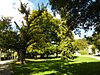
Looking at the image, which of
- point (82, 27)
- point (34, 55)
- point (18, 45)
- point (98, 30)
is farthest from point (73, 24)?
point (34, 55)

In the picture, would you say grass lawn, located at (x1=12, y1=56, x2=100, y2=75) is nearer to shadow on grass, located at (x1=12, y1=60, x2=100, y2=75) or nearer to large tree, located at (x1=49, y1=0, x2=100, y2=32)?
shadow on grass, located at (x1=12, y1=60, x2=100, y2=75)

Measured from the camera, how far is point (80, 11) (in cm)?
1778

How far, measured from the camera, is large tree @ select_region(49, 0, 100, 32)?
16.7m

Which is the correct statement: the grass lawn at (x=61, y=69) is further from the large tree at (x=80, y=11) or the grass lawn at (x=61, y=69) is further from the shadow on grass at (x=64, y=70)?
the large tree at (x=80, y=11)

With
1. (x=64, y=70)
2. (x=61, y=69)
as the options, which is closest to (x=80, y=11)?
(x=64, y=70)

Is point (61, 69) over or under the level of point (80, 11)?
under

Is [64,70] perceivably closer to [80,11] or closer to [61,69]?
[61,69]

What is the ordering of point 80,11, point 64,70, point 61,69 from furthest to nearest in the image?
point 61,69 < point 64,70 < point 80,11

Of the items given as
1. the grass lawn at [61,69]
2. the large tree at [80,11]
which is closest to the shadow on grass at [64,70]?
the grass lawn at [61,69]

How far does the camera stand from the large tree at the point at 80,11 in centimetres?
1666

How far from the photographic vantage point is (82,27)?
63.4 feet

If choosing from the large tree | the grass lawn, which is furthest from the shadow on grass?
the large tree

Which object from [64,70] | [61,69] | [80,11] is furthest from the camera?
[61,69]

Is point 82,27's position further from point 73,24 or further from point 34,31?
point 34,31
